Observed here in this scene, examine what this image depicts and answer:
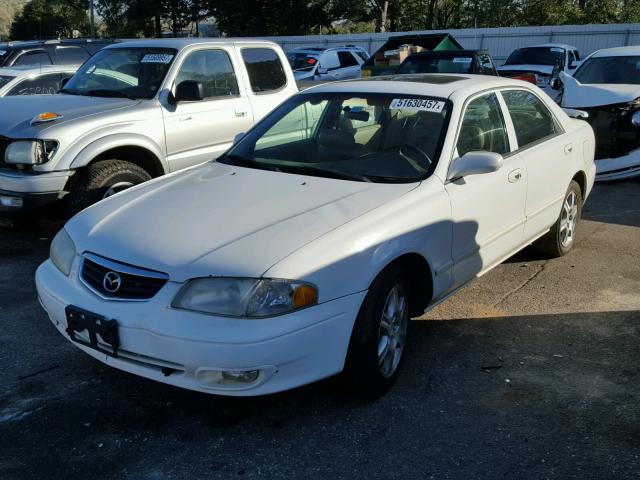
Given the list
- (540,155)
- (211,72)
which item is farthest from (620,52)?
(211,72)

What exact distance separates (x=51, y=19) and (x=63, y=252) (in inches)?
2232

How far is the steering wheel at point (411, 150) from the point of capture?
158 inches

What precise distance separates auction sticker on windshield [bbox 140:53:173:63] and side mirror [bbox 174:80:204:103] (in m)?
0.47

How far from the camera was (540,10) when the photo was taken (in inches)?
1357

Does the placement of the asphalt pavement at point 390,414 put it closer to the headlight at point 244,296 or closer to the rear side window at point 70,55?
the headlight at point 244,296

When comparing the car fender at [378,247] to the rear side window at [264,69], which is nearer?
the car fender at [378,247]

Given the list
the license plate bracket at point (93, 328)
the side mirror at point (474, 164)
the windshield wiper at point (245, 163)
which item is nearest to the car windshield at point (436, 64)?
the windshield wiper at point (245, 163)

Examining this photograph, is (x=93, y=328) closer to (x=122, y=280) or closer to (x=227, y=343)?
(x=122, y=280)

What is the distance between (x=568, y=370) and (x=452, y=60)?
10.2m

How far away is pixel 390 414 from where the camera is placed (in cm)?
338

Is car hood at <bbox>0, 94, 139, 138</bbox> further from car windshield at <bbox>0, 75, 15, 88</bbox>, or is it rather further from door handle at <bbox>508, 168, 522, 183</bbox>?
door handle at <bbox>508, 168, 522, 183</bbox>

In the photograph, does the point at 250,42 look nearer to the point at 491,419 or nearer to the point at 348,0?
the point at 491,419

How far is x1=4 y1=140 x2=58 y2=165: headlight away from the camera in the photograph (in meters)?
5.61

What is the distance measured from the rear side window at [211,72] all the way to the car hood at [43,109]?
2.19ft
